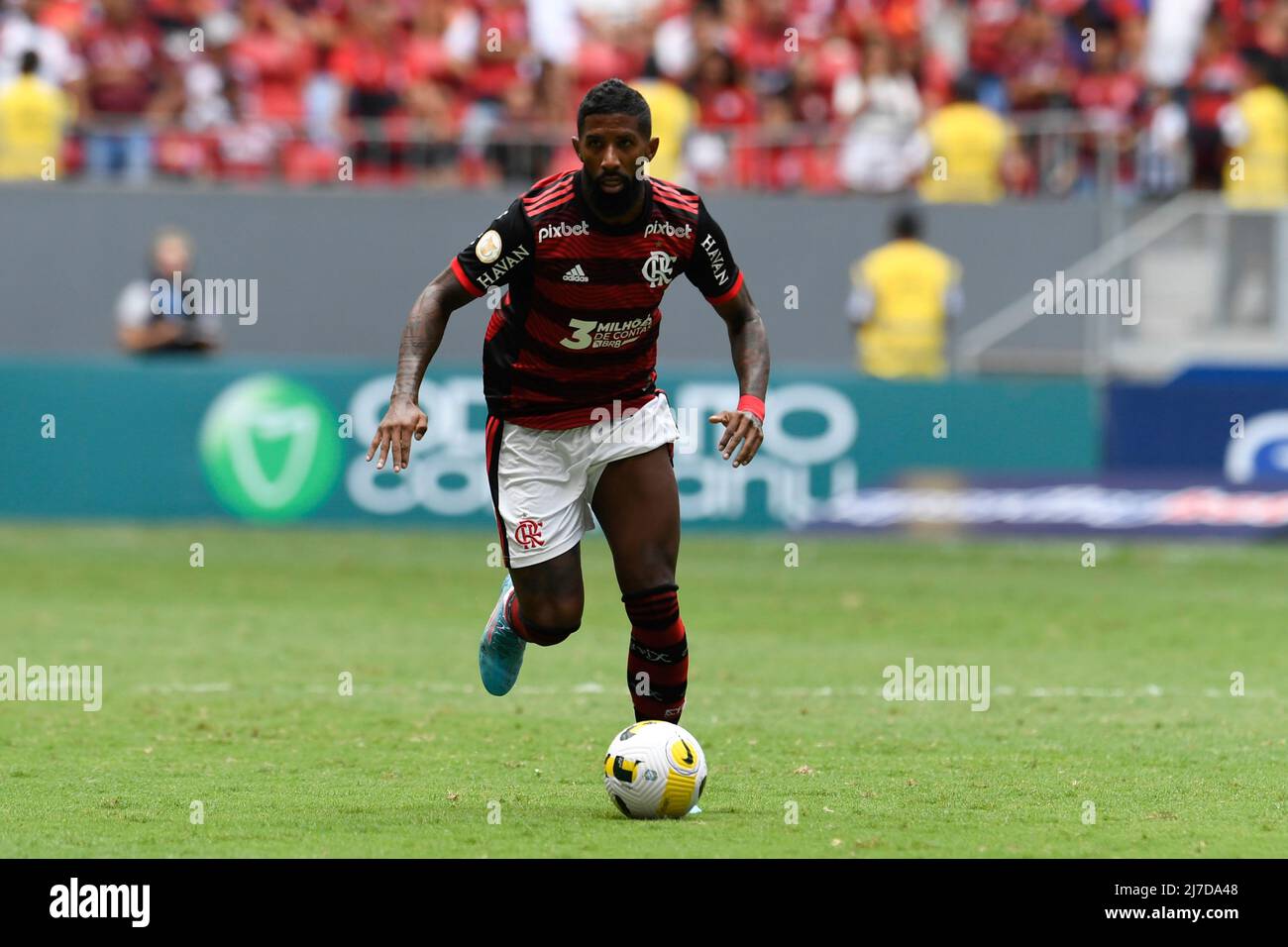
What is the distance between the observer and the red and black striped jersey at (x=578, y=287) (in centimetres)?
798

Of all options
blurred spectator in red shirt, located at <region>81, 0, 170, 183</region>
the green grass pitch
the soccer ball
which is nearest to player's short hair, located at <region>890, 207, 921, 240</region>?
the green grass pitch

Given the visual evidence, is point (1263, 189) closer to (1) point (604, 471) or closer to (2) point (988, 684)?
(2) point (988, 684)

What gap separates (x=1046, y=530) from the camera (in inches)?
Answer: 723

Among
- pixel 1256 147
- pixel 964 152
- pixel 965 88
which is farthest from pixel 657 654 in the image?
pixel 1256 147

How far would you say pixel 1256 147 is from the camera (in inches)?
858

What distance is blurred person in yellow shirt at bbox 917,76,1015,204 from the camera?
21.3 metres

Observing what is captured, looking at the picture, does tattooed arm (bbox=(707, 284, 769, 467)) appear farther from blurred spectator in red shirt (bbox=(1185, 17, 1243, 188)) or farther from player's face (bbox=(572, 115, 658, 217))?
blurred spectator in red shirt (bbox=(1185, 17, 1243, 188))

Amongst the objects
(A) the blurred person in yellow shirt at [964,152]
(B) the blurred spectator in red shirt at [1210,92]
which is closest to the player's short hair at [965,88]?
(A) the blurred person in yellow shirt at [964,152]

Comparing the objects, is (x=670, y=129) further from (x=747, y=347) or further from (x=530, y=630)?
(x=530, y=630)

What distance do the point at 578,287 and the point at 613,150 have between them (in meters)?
0.63

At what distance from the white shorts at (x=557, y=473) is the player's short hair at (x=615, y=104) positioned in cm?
123

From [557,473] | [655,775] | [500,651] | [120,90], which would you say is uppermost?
[120,90]

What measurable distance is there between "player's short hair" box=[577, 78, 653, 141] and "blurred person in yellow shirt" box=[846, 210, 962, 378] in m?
11.7

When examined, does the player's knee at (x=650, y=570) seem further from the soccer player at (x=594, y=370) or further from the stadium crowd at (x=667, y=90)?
the stadium crowd at (x=667, y=90)
